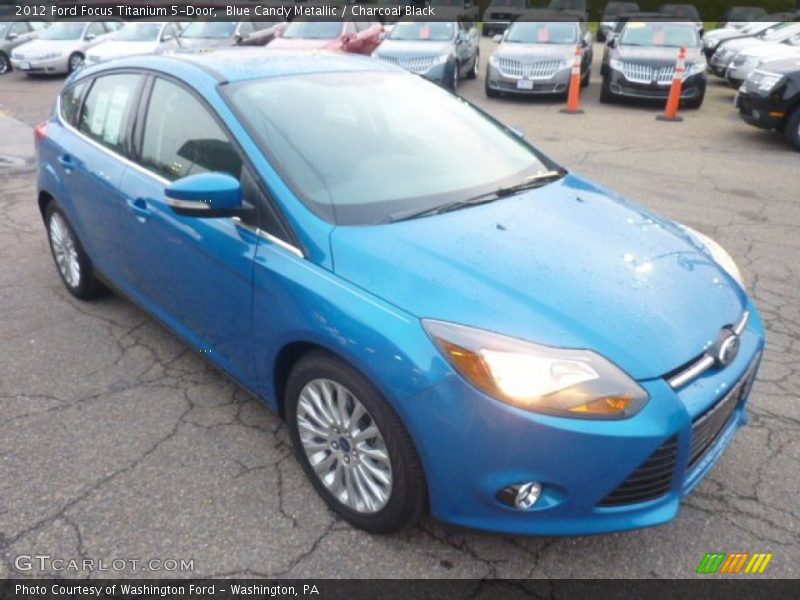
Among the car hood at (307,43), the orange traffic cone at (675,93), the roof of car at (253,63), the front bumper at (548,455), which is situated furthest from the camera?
the car hood at (307,43)

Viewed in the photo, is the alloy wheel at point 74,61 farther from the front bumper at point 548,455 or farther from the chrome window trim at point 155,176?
the front bumper at point 548,455

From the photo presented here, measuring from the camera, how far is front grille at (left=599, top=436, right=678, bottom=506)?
196 centimetres

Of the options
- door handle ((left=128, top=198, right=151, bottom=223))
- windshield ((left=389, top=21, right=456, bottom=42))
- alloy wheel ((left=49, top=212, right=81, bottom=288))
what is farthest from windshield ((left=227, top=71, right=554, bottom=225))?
windshield ((left=389, top=21, right=456, bottom=42))

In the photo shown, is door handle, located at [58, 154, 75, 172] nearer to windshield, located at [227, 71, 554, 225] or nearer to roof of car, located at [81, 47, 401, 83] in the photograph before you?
roof of car, located at [81, 47, 401, 83]

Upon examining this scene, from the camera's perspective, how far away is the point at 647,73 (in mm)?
11172

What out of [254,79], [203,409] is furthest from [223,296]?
[254,79]

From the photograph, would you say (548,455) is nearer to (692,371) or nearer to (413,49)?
(692,371)

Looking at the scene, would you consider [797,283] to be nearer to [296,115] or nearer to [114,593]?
[296,115]

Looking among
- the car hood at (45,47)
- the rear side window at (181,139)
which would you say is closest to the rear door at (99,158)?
the rear side window at (181,139)

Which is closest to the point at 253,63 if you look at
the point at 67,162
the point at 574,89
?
the point at 67,162

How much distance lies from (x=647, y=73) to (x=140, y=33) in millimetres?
Result: 11652

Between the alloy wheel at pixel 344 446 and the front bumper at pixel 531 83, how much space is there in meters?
10.4

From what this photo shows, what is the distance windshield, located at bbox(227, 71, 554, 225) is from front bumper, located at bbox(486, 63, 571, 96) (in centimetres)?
884

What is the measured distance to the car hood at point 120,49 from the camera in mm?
14266
